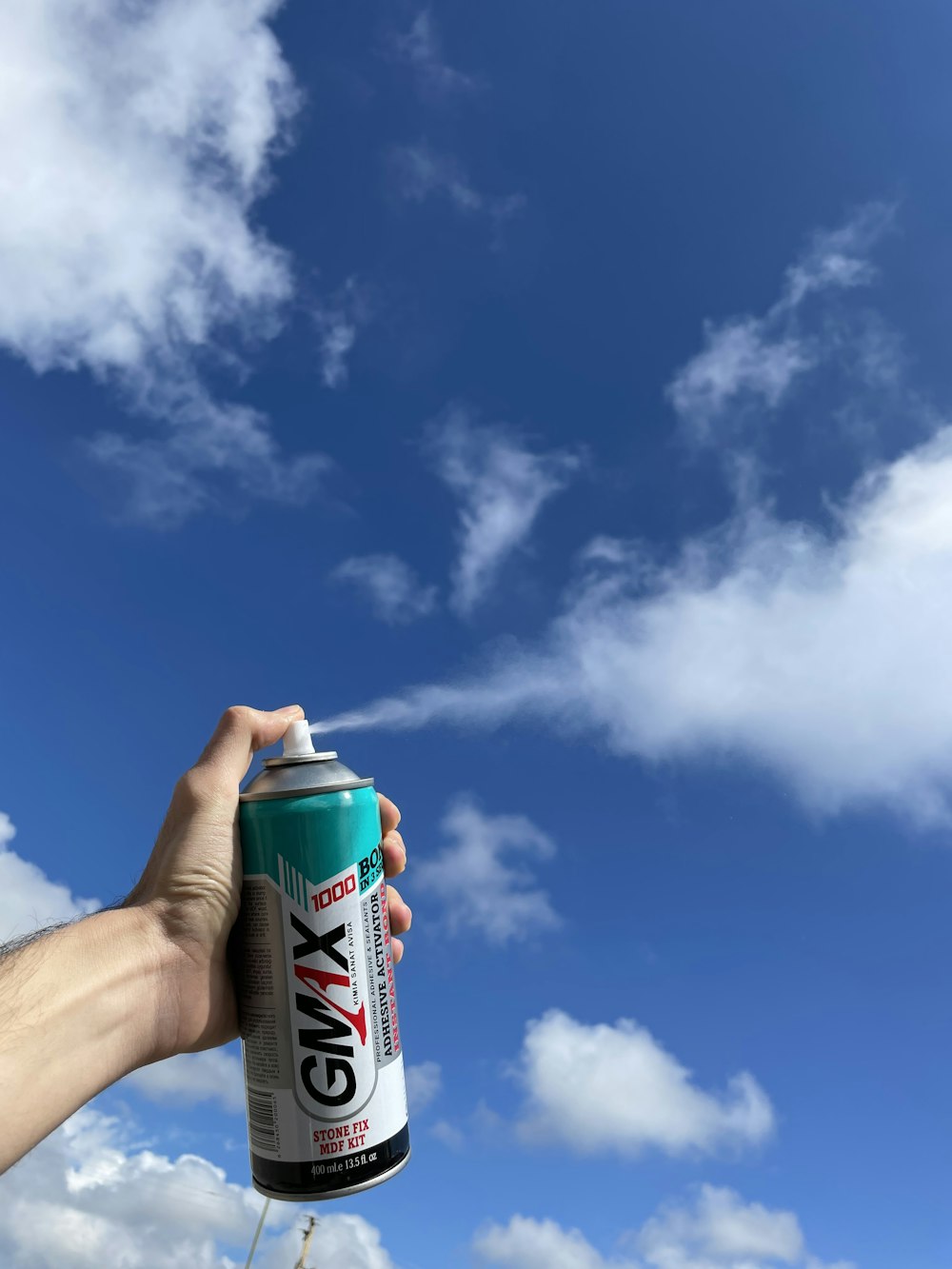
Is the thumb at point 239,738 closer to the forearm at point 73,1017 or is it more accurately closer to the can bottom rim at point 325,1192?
the forearm at point 73,1017

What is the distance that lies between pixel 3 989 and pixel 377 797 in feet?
5.64

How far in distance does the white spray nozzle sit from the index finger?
63cm

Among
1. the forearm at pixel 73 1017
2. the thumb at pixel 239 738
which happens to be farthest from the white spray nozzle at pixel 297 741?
the forearm at pixel 73 1017

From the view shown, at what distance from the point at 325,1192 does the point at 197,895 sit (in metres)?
1.25

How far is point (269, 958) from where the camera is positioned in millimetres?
3859

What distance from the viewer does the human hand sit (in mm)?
3912

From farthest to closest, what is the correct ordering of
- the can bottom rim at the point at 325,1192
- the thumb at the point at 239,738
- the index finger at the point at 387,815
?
the index finger at the point at 387,815, the thumb at the point at 239,738, the can bottom rim at the point at 325,1192

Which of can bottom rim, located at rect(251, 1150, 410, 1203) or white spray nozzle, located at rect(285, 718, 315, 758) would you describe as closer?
can bottom rim, located at rect(251, 1150, 410, 1203)

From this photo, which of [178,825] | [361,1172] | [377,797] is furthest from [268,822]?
[361,1172]

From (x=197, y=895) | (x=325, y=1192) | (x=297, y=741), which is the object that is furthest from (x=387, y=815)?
(x=325, y=1192)

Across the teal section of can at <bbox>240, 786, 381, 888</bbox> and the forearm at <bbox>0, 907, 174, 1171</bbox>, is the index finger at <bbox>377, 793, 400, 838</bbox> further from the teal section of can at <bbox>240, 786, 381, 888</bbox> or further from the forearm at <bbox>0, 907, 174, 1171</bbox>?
the forearm at <bbox>0, 907, 174, 1171</bbox>

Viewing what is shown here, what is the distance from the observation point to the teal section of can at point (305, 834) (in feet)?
12.6

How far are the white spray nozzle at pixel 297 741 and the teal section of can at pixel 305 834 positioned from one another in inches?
10.5

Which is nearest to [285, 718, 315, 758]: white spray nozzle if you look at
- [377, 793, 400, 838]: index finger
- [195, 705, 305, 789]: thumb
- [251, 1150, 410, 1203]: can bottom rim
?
[195, 705, 305, 789]: thumb
